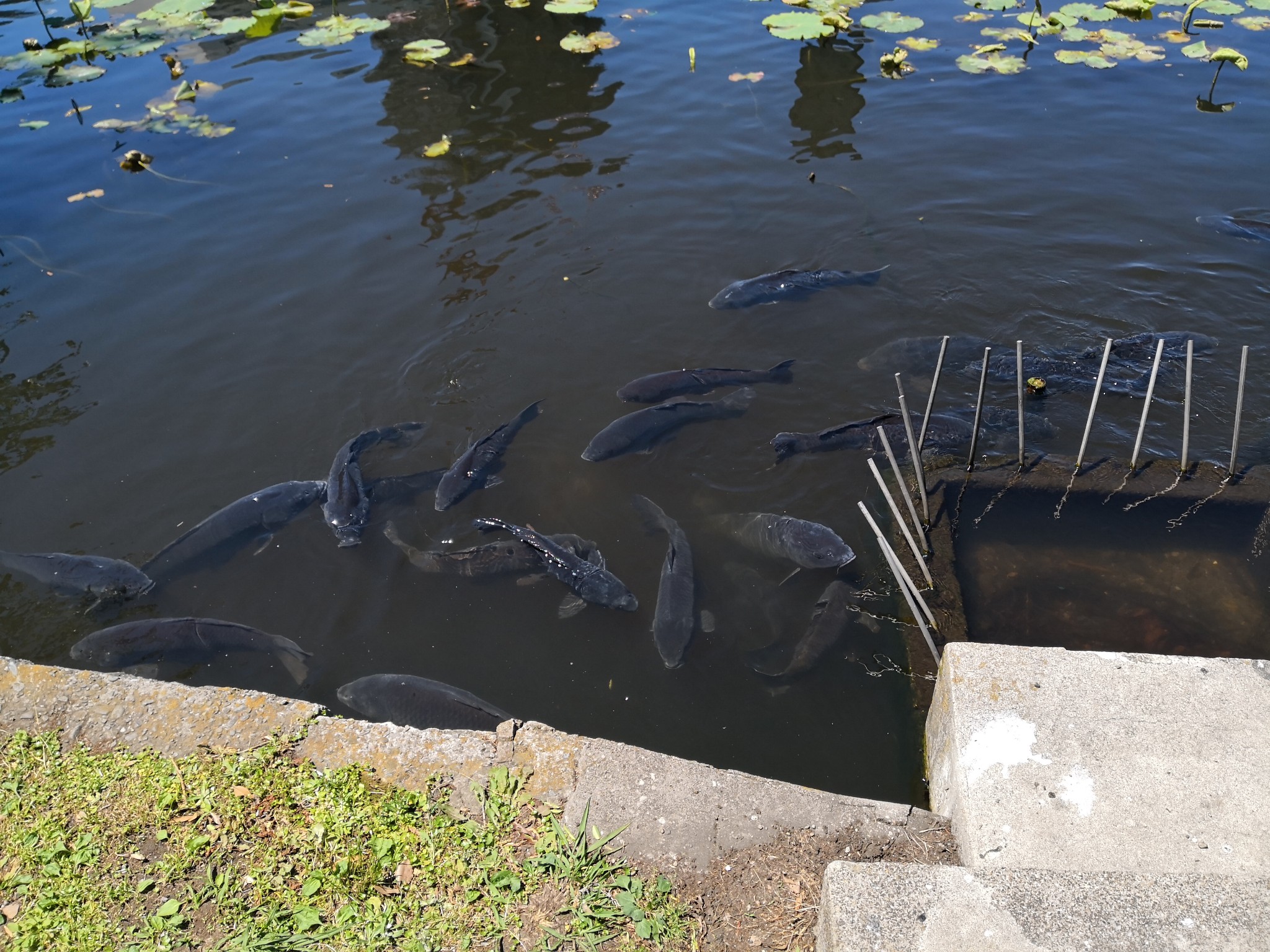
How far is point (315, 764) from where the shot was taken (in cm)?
433

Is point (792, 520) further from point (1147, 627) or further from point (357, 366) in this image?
point (357, 366)

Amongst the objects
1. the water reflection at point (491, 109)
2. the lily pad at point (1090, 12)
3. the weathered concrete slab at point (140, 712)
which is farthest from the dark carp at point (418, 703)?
the lily pad at point (1090, 12)

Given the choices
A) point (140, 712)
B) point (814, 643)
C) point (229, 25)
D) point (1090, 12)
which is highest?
point (229, 25)

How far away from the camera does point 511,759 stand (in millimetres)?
4301

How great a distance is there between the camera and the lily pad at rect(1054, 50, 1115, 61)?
12.7 metres

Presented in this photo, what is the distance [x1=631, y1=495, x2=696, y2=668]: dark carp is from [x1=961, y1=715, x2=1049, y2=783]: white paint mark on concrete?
2187 millimetres

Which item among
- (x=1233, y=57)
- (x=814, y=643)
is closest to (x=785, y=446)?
(x=814, y=643)

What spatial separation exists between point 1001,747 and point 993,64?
1266 centimetres

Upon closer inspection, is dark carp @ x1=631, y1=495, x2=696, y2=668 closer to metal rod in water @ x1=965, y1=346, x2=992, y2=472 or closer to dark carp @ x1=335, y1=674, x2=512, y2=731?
dark carp @ x1=335, y1=674, x2=512, y2=731

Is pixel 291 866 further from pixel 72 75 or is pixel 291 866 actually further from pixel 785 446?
pixel 72 75

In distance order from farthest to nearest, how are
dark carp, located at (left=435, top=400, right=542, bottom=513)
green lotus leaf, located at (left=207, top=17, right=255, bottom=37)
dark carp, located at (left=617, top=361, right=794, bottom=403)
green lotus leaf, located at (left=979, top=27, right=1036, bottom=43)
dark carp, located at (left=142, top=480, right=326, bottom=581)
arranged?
green lotus leaf, located at (left=207, top=17, right=255, bottom=37), green lotus leaf, located at (left=979, top=27, right=1036, bottom=43), dark carp, located at (left=617, top=361, right=794, bottom=403), dark carp, located at (left=435, top=400, right=542, bottom=513), dark carp, located at (left=142, top=480, right=326, bottom=581)

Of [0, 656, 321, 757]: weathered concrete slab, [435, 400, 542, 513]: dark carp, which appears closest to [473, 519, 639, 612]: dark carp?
[435, 400, 542, 513]: dark carp

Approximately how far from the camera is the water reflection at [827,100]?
11711 millimetres

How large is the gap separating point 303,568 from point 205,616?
2.61ft
